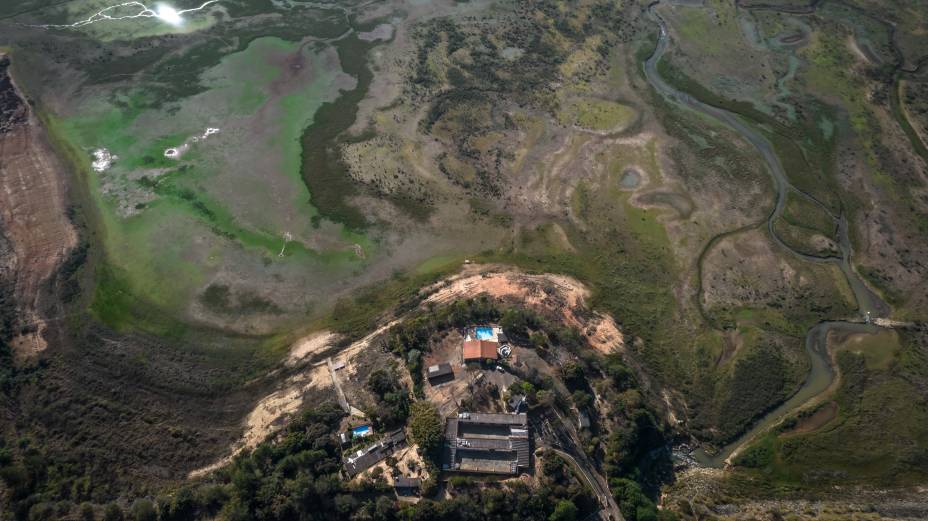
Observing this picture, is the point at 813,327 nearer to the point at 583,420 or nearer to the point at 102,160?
the point at 583,420

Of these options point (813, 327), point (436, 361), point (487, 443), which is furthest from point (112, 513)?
point (813, 327)

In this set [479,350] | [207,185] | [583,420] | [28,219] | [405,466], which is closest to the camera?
[405,466]

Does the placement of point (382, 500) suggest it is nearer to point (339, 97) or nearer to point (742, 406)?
point (742, 406)

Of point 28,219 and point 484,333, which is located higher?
point 28,219

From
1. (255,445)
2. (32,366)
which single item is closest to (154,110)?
(32,366)

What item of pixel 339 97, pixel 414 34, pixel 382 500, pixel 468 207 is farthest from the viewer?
pixel 414 34

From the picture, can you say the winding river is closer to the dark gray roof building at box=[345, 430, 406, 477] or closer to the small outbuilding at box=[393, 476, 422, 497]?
the small outbuilding at box=[393, 476, 422, 497]

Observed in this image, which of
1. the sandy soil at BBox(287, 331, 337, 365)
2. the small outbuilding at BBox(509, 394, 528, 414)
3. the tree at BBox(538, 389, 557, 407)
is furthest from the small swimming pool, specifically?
the sandy soil at BBox(287, 331, 337, 365)
